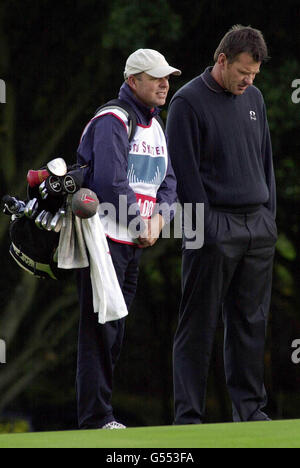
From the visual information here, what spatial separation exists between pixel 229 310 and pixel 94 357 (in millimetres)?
827

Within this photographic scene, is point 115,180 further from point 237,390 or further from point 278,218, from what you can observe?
point 278,218

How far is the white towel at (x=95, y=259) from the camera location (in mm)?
4957

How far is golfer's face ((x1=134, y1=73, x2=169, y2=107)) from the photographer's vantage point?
532cm

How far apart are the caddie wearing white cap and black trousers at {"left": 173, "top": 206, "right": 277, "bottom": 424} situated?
1.01ft

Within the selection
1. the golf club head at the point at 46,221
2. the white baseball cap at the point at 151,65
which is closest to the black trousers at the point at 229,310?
the white baseball cap at the point at 151,65

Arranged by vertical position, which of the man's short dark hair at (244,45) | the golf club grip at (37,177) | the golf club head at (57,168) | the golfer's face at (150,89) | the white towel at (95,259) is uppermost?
the man's short dark hair at (244,45)

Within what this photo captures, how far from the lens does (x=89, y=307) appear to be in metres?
5.15

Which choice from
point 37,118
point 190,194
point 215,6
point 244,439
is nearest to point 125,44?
point 215,6

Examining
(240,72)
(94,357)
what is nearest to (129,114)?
(240,72)

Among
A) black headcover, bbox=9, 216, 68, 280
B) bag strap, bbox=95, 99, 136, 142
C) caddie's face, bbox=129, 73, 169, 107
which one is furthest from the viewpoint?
caddie's face, bbox=129, 73, 169, 107

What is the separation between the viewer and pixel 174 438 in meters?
4.29

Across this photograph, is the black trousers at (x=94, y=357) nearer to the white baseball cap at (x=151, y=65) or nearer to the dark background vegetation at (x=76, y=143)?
the white baseball cap at (x=151, y=65)

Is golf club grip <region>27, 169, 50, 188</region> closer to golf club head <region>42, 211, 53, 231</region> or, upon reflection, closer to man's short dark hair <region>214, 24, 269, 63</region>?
golf club head <region>42, 211, 53, 231</region>

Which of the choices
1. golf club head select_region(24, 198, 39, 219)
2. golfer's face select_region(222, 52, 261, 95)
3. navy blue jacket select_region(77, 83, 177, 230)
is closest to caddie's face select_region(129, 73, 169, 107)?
navy blue jacket select_region(77, 83, 177, 230)
